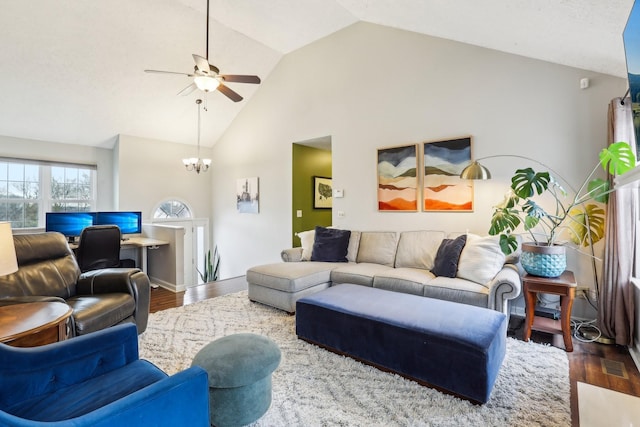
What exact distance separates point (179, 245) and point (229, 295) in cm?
118

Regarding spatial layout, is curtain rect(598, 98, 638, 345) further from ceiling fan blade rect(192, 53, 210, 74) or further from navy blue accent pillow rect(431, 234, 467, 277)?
ceiling fan blade rect(192, 53, 210, 74)

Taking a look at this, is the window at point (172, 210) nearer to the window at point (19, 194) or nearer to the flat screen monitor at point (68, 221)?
the flat screen monitor at point (68, 221)

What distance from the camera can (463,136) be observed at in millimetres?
3725

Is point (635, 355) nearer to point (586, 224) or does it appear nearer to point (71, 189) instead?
point (586, 224)

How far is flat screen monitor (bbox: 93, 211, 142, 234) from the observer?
191 inches

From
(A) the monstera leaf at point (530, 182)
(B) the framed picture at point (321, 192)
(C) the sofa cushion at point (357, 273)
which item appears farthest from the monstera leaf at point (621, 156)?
(B) the framed picture at point (321, 192)

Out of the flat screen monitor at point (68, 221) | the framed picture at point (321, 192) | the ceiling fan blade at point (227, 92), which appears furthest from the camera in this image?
the framed picture at point (321, 192)

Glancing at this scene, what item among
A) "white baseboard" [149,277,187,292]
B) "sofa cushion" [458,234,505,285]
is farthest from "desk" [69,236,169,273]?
"sofa cushion" [458,234,505,285]

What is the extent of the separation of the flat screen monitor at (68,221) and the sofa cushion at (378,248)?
425cm

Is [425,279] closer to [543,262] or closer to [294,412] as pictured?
[543,262]

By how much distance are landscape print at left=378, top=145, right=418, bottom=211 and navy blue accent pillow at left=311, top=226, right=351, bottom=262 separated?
28.8 inches

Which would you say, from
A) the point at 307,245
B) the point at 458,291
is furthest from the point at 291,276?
the point at 458,291

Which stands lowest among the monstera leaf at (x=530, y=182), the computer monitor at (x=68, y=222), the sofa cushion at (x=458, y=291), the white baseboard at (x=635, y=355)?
the white baseboard at (x=635, y=355)

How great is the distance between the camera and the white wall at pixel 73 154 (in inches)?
194
